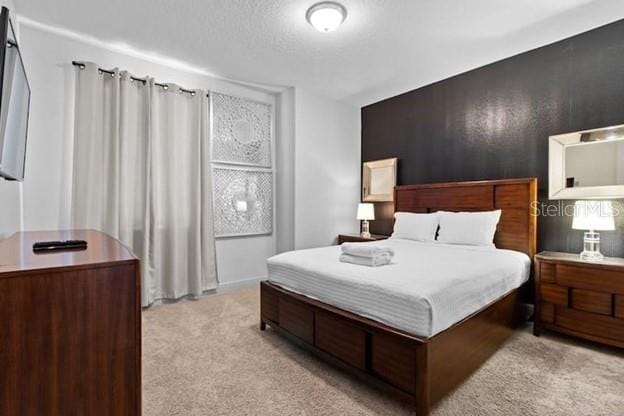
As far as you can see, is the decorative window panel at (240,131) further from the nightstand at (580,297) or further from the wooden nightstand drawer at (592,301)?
the wooden nightstand drawer at (592,301)

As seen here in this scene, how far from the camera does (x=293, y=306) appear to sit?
241 cm

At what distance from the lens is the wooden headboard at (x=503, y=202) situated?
3.01 m

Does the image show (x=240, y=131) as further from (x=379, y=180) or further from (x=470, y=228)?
(x=470, y=228)

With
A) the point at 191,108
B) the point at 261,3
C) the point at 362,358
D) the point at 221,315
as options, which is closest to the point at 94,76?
the point at 191,108

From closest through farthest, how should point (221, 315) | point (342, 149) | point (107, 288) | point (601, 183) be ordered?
point (107, 288) < point (601, 183) < point (221, 315) < point (342, 149)

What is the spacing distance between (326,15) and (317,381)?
2.64m

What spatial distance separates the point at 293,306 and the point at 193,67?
2.91 metres

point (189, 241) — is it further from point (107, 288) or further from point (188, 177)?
point (107, 288)

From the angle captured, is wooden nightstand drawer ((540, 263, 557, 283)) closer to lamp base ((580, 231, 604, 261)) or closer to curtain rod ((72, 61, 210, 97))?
lamp base ((580, 231, 604, 261))

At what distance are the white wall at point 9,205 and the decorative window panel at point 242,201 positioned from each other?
1813mm

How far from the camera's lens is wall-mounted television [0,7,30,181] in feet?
4.62

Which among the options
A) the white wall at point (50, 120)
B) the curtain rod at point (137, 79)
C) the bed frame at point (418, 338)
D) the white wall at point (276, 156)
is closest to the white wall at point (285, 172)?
the white wall at point (276, 156)

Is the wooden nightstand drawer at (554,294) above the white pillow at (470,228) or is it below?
below

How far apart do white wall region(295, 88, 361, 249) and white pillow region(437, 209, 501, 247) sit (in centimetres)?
171
